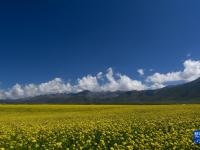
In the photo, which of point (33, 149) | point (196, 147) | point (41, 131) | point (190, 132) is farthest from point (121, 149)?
point (41, 131)

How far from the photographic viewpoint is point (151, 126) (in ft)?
75.8

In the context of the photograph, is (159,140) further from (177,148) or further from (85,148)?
(85,148)

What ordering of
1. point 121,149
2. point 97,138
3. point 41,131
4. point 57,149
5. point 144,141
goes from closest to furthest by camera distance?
1. point 121,149
2. point 57,149
3. point 144,141
4. point 97,138
5. point 41,131

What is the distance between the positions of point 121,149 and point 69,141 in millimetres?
4871

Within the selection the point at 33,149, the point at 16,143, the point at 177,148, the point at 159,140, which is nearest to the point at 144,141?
the point at 159,140

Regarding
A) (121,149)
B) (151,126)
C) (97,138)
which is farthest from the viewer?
(151,126)

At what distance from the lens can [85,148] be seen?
590 inches

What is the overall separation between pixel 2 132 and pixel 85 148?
8.71 m

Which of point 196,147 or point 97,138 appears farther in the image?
point 97,138

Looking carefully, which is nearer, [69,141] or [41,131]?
[69,141]

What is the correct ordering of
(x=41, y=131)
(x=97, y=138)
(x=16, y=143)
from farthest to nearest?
(x=41, y=131) < (x=97, y=138) < (x=16, y=143)

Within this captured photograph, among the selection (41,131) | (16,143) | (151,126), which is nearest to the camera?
(16,143)

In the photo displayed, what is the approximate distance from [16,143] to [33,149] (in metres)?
2.12

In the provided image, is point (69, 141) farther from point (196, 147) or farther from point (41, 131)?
point (196, 147)
